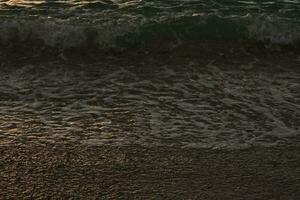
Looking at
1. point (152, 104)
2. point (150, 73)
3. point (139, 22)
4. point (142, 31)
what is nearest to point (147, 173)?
point (152, 104)

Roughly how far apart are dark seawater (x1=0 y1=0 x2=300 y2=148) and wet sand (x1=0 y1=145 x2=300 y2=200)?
231mm

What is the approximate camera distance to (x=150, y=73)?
25.7ft

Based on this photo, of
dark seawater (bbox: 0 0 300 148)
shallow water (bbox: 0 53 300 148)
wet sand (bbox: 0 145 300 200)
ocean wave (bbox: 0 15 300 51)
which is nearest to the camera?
wet sand (bbox: 0 145 300 200)

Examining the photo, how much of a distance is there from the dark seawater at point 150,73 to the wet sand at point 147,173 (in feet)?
0.76

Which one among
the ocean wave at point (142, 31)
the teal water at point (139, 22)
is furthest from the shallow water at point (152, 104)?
the teal water at point (139, 22)

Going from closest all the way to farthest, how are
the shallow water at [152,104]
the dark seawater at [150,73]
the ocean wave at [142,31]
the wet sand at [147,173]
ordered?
the wet sand at [147,173], the shallow water at [152,104], the dark seawater at [150,73], the ocean wave at [142,31]

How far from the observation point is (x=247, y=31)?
9.82 metres

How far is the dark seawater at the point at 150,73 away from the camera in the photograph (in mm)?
5797

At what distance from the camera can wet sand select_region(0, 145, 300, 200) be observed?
4496 millimetres

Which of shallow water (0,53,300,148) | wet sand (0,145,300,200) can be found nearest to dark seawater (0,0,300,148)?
shallow water (0,53,300,148)

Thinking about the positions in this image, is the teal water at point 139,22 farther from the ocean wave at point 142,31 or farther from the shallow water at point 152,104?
the shallow water at point 152,104

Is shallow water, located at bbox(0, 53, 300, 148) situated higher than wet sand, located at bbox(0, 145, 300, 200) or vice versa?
wet sand, located at bbox(0, 145, 300, 200)

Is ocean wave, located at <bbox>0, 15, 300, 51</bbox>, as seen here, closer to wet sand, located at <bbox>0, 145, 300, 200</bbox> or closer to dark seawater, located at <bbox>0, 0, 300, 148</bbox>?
dark seawater, located at <bbox>0, 0, 300, 148</bbox>

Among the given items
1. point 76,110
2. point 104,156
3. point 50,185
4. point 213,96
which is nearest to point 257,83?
point 213,96
